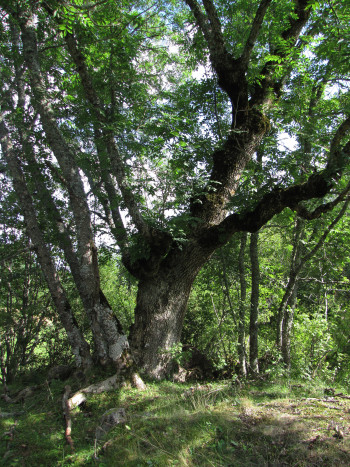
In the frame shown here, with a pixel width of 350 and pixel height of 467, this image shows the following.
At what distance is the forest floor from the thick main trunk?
60 centimetres

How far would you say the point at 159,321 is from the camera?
5094mm

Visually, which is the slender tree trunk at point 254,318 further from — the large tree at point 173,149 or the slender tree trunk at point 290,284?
the large tree at point 173,149

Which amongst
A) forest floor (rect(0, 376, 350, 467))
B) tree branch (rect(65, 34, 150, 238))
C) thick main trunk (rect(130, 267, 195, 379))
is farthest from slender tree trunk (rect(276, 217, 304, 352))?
tree branch (rect(65, 34, 150, 238))

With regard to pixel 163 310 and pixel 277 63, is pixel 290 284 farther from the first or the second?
pixel 277 63

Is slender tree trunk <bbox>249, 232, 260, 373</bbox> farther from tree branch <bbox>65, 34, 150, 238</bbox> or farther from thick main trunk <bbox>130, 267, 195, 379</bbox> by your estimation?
tree branch <bbox>65, 34, 150, 238</bbox>

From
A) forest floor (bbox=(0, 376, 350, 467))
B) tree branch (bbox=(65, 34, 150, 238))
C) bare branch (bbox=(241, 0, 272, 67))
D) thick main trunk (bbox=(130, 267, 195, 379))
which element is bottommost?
forest floor (bbox=(0, 376, 350, 467))

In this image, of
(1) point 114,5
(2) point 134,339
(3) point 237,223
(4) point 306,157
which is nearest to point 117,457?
(2) point 134,339

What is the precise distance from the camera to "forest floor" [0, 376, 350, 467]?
2697mm

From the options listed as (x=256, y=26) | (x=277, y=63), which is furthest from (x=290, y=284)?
(x=256, y=26)

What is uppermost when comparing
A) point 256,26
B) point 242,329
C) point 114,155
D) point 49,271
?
point 256,26

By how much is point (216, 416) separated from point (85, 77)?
17.1 feet

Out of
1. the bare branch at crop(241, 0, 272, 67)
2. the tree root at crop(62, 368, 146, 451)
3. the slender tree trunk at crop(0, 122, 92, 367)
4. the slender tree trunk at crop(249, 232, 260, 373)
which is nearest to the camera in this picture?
the tree root at crop(62, 368, 146, 451)

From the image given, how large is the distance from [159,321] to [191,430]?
2.07 m

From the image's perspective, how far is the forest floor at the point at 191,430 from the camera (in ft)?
8.85
